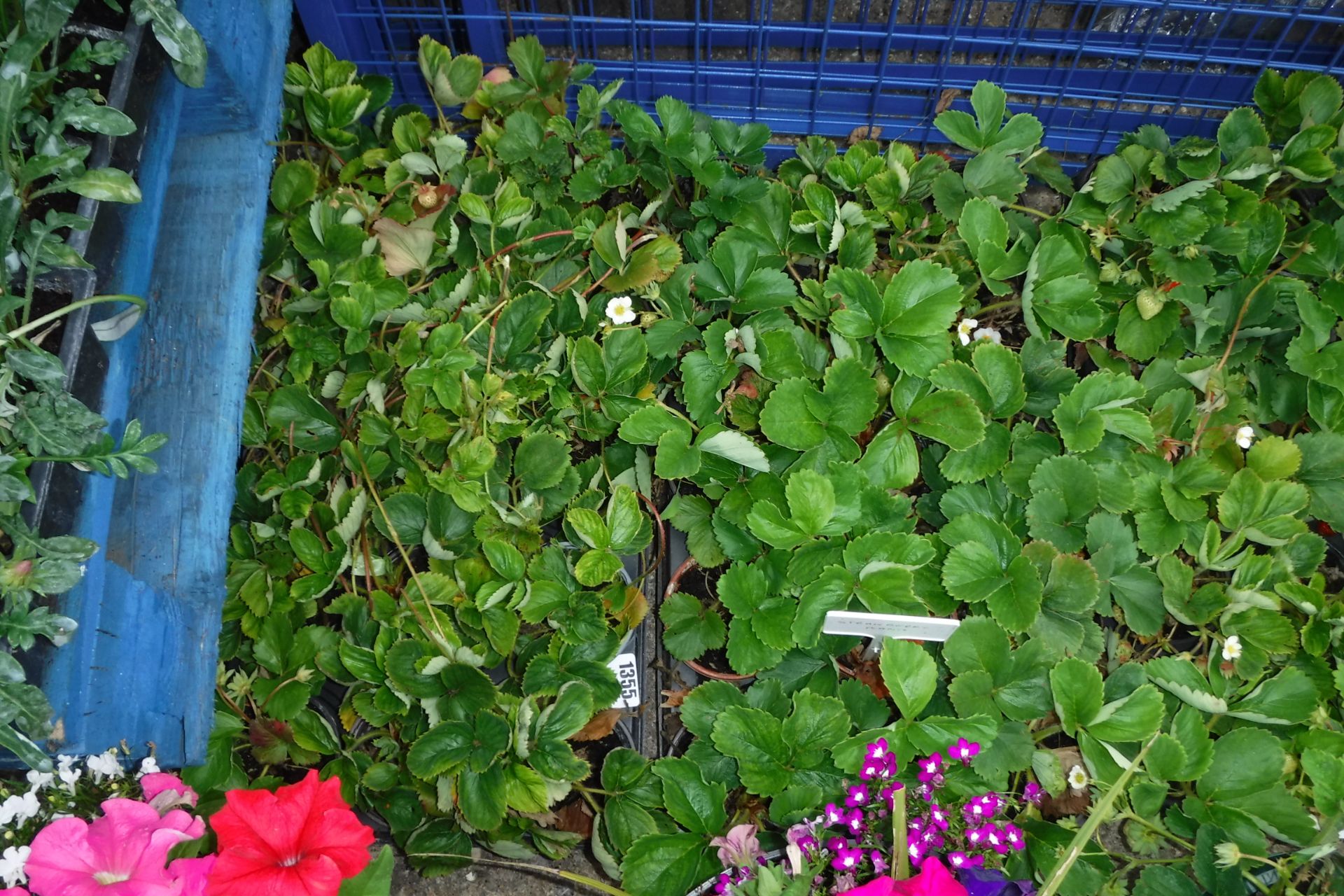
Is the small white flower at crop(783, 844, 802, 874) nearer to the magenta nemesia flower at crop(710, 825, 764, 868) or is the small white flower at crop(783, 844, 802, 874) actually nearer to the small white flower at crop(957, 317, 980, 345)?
the magenta nemesia flower at crop(710, 825, 764, 868)

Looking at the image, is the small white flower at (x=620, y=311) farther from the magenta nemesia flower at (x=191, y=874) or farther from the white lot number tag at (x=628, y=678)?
the magenta nemesia flower at (x=191, y=874)

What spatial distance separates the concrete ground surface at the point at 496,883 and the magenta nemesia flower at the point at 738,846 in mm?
313

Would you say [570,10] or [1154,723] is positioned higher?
[570,10]

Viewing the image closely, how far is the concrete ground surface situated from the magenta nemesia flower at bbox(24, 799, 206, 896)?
61 centimetres

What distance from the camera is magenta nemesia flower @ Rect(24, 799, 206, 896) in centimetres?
92

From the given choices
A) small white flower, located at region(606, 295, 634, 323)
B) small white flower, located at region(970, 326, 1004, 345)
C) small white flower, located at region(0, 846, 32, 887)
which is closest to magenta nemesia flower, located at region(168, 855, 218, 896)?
small white flower, located at region(0, 846, 32, 887)

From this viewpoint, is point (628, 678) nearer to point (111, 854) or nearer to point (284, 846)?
point (284, 846)

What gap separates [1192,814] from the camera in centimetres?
139

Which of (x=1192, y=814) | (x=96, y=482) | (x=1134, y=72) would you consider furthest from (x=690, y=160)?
(x=1192, y=814)

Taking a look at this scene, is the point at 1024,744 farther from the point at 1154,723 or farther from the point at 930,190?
the point at 930,190

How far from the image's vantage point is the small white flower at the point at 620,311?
5.36 feet

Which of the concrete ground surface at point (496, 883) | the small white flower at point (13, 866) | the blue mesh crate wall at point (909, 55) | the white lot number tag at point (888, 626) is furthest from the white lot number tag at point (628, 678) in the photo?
the blue mesh crate wall at point (909, 55)

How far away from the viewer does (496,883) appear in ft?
5.02

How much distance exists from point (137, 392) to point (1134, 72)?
6.18 feet
